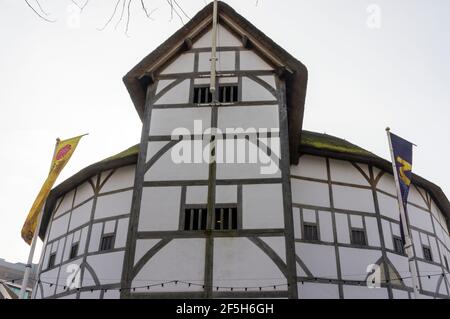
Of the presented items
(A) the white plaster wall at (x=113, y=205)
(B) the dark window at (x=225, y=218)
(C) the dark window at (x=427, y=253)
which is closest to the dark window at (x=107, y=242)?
(A) the white plaster wall at (x=113, y=205)

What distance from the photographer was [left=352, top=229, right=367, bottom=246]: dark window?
52.6 feet

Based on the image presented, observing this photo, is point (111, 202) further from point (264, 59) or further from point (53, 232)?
point (264, 59)

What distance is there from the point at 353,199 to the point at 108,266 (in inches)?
380

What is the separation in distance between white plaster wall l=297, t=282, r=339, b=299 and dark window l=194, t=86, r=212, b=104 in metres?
7.07

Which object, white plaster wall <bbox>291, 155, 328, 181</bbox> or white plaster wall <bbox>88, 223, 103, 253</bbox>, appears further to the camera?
white plaster wall <bbox>291, 155, 328, 181</bbox>

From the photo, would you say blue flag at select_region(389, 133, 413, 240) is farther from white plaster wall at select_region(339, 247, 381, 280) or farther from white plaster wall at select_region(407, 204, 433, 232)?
white plaster wall at select_region(407, 204, 433, 232)

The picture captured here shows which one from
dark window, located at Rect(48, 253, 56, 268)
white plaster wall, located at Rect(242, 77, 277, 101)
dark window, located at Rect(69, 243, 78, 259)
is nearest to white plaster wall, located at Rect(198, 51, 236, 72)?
white plaster wall, located at Rect(242, 77, 277, 101)

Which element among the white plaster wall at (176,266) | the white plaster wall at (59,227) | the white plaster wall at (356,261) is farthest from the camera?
the white plaster wall at (59,227)

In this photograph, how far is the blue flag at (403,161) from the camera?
14180mm

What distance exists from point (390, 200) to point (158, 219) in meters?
9.97

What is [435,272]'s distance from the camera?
17.6 m

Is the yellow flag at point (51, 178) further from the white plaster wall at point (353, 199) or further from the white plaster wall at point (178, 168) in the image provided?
the white plaster wall at point (353, 199)

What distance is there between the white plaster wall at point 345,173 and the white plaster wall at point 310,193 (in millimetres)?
752

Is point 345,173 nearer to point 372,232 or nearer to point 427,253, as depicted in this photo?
point 372,232
